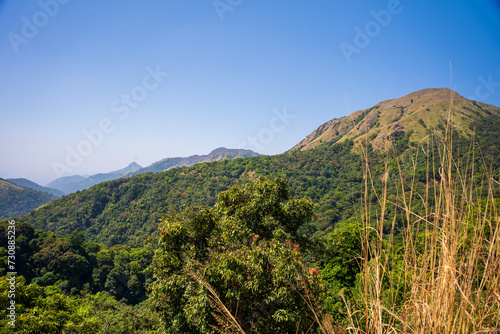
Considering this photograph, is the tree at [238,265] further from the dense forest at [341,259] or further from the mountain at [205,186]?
the mountain at [205,186]

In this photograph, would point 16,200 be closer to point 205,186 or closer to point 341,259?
point 205,186

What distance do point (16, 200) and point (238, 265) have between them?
17857 cm

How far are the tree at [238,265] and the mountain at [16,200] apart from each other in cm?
15983

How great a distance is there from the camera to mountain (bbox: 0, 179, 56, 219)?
12436 cm

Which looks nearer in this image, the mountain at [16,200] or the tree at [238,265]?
the tree at [238,265]

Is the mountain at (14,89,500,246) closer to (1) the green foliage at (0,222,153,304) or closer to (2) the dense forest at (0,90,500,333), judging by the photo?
(1) the green foliage at (0,222,153,304)

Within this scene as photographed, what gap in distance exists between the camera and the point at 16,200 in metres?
132

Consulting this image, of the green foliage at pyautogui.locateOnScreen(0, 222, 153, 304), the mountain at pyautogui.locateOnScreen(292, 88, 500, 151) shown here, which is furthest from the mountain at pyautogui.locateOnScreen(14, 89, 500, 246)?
the green foliage at pyautogui.locateOnScreen(0, 222, 153, 304)

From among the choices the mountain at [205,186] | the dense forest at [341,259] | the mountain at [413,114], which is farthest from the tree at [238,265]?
the mountain at [413,114]

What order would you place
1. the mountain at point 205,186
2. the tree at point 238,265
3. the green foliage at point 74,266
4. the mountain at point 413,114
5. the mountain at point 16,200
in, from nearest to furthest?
1. the tree at point 238,265
2. the green foliage at point 74,266
3. the mountain at point 205,186
4. the mountain at point 413,114
5. the mountain at point 16,200

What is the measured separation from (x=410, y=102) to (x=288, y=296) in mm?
129618

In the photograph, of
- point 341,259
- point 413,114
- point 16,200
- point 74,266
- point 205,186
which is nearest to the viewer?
point 341,259

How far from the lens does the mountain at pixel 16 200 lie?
124 meters

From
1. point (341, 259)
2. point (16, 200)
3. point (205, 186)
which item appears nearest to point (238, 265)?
point (341, 259)
